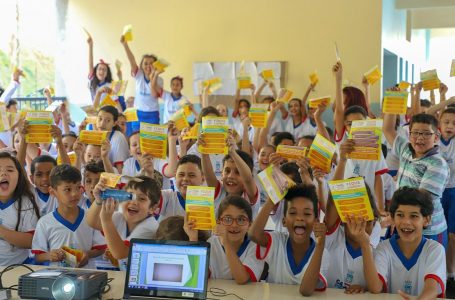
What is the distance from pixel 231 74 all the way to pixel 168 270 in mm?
7039

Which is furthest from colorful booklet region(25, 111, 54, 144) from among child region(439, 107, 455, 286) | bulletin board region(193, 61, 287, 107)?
bulletin board region(193, 61, 287, 107)

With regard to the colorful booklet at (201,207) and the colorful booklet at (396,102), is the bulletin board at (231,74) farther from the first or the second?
the colorful booklet at (201,207)

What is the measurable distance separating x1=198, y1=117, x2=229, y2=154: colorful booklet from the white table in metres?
0.90

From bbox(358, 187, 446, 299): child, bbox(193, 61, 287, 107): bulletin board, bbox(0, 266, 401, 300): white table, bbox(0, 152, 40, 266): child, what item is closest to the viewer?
bbox(0, 266, 401, 300): white table

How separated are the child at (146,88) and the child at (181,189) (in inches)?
160

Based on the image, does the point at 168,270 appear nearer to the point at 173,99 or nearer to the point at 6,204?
the point at 6,204

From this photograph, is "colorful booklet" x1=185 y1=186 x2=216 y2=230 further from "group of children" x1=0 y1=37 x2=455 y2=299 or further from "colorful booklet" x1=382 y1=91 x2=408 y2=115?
"colorful booklet" x1=382 y1=91 x2=408 y2=115

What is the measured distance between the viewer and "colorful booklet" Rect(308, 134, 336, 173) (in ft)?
9.98

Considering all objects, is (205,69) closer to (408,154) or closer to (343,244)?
(408,154)

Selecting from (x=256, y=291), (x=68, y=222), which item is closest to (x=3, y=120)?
(x=68, y=222)

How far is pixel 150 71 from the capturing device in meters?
7.64

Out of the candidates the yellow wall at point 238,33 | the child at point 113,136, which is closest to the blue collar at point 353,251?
the child at point 113,136

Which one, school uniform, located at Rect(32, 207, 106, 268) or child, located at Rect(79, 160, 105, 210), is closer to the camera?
school uniform, located at Rect(32, 207, 106, 268)

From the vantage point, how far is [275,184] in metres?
2.87
